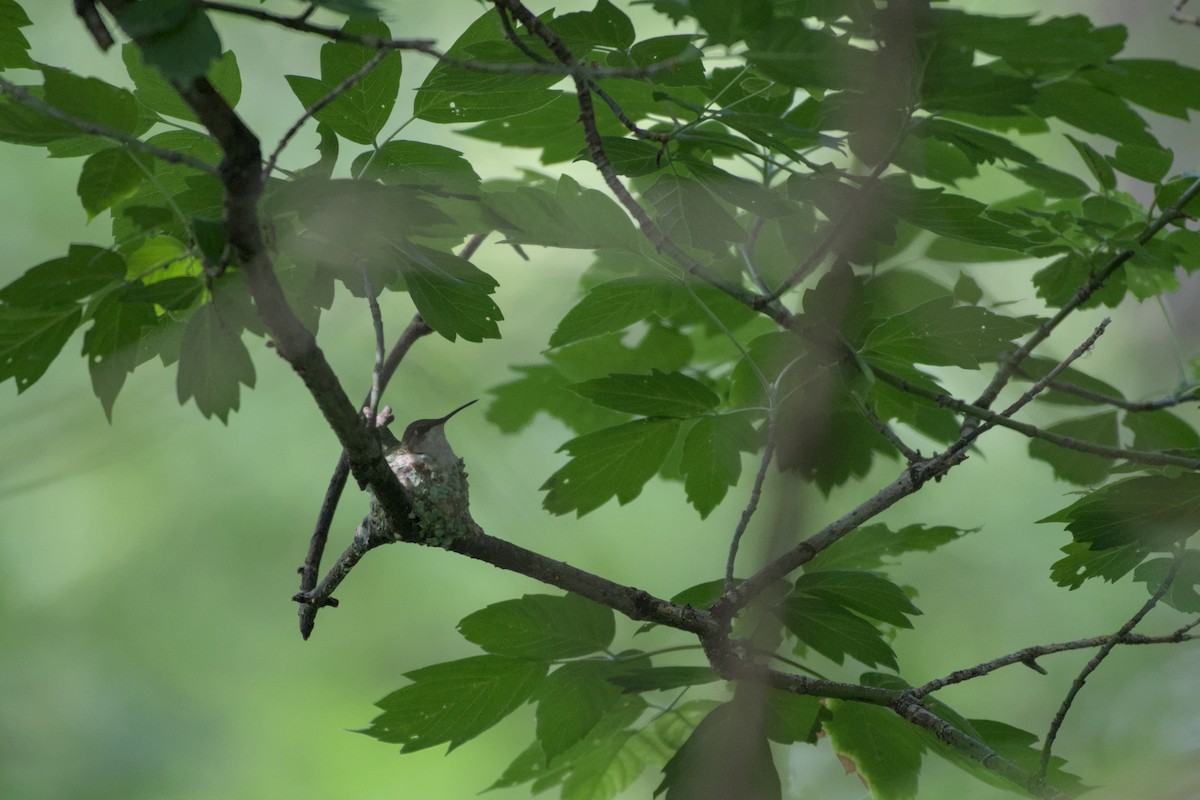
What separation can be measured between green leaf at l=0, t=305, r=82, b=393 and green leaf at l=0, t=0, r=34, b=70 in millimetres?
234

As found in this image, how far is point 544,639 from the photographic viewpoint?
961 millimetres

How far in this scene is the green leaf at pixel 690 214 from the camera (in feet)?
2.80

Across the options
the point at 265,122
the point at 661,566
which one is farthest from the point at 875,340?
the point at 661,566

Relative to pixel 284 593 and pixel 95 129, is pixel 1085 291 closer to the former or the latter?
pixel 95 129

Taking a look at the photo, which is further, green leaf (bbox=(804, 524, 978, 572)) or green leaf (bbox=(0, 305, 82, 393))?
green leaf (bbox=(804, 524, 978, 572))

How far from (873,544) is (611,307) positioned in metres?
0.40

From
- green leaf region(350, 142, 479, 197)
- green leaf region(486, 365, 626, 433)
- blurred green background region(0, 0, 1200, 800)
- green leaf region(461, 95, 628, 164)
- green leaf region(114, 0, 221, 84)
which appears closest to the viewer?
green leaf region(114, 0, 221, 84)

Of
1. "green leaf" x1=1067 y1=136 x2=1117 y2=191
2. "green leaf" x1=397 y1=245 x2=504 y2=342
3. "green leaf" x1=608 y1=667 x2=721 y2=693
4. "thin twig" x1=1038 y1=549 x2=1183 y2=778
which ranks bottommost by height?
"thin twig" x1=1038 y1=549 x2=1183 y2=778

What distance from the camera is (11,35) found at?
0.79 m

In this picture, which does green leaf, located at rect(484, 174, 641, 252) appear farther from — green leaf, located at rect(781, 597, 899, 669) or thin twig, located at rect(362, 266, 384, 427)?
green leaf, located at rect(781, 597, 899, 669)

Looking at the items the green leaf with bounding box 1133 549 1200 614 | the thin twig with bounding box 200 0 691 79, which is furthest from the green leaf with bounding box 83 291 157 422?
the green leaf with bounding box 1133 549 1200 614

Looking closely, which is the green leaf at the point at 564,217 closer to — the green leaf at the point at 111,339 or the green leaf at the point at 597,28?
the green leaf at the point at 597,28

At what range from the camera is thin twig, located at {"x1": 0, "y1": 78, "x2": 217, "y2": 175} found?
56 centimetres

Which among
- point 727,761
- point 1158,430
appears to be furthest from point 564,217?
point 1158,430
